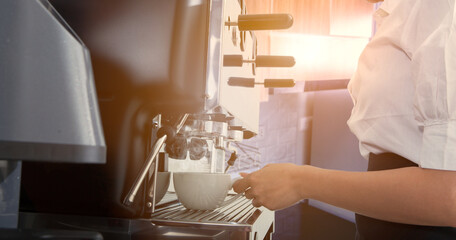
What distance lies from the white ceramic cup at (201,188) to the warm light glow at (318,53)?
1202mm

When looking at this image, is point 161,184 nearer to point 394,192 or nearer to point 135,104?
point 135,104

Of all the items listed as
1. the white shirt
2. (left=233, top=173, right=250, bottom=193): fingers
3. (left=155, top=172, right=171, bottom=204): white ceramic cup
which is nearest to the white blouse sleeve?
the white shirt

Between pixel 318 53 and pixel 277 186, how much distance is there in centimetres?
157

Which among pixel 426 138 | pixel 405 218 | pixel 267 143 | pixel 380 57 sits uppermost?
pixel 380 57

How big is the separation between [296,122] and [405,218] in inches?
79.2

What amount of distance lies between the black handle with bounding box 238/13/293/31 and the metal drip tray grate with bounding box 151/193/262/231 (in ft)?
0.99

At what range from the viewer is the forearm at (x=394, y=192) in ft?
1.63

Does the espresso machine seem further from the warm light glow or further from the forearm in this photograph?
the warm light glow

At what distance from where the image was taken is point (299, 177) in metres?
0.60

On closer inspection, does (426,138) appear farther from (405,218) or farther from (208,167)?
(208,167)

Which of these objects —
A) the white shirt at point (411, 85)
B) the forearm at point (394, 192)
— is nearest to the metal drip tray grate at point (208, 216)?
the forearm at point (394, 192)

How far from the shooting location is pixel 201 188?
0.68 metres

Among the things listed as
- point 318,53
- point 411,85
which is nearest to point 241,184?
point 411,85

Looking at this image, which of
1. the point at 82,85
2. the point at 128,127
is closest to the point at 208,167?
the point at 128,127
